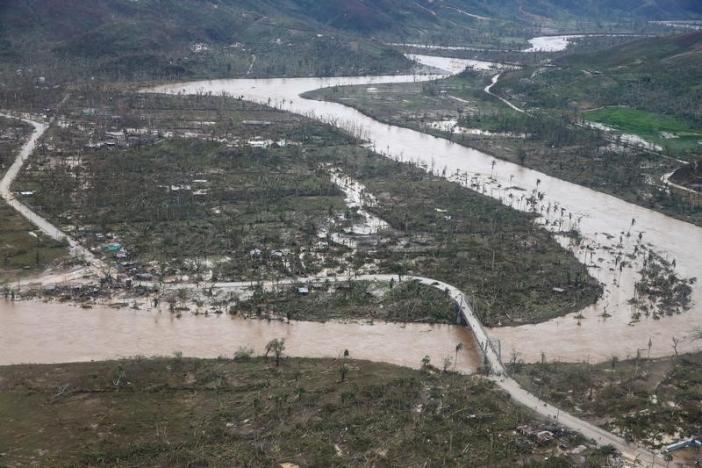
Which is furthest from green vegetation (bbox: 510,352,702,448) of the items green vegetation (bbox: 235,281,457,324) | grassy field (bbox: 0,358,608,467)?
green vegetation (bbox: 235,281,457,324)

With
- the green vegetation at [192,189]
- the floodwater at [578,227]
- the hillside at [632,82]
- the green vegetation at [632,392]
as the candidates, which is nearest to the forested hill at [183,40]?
the floodwater at [578,227]

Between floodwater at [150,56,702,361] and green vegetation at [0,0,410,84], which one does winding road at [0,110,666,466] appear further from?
green vegetation at [0,0,410,84]

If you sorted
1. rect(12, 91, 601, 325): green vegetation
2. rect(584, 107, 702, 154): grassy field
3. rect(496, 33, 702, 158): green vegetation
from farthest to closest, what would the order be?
rect(496, 33, 702, 158): green vegetation < rect(584, 107, 702, 154): grassy field < rect(12, 91, 601, 325): green vegetation

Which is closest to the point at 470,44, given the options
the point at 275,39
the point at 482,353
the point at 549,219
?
the point at 275,39

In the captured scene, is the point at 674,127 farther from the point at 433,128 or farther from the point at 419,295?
the point at 419,295

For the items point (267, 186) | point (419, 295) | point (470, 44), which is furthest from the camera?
point (470, 44)

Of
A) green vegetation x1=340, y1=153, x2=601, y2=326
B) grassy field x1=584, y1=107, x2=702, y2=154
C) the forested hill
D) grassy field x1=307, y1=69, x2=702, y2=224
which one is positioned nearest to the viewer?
green vegetation x1=340, y1=153, x2=601, y2=326

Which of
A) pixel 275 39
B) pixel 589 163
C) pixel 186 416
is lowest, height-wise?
pixel 186 416
